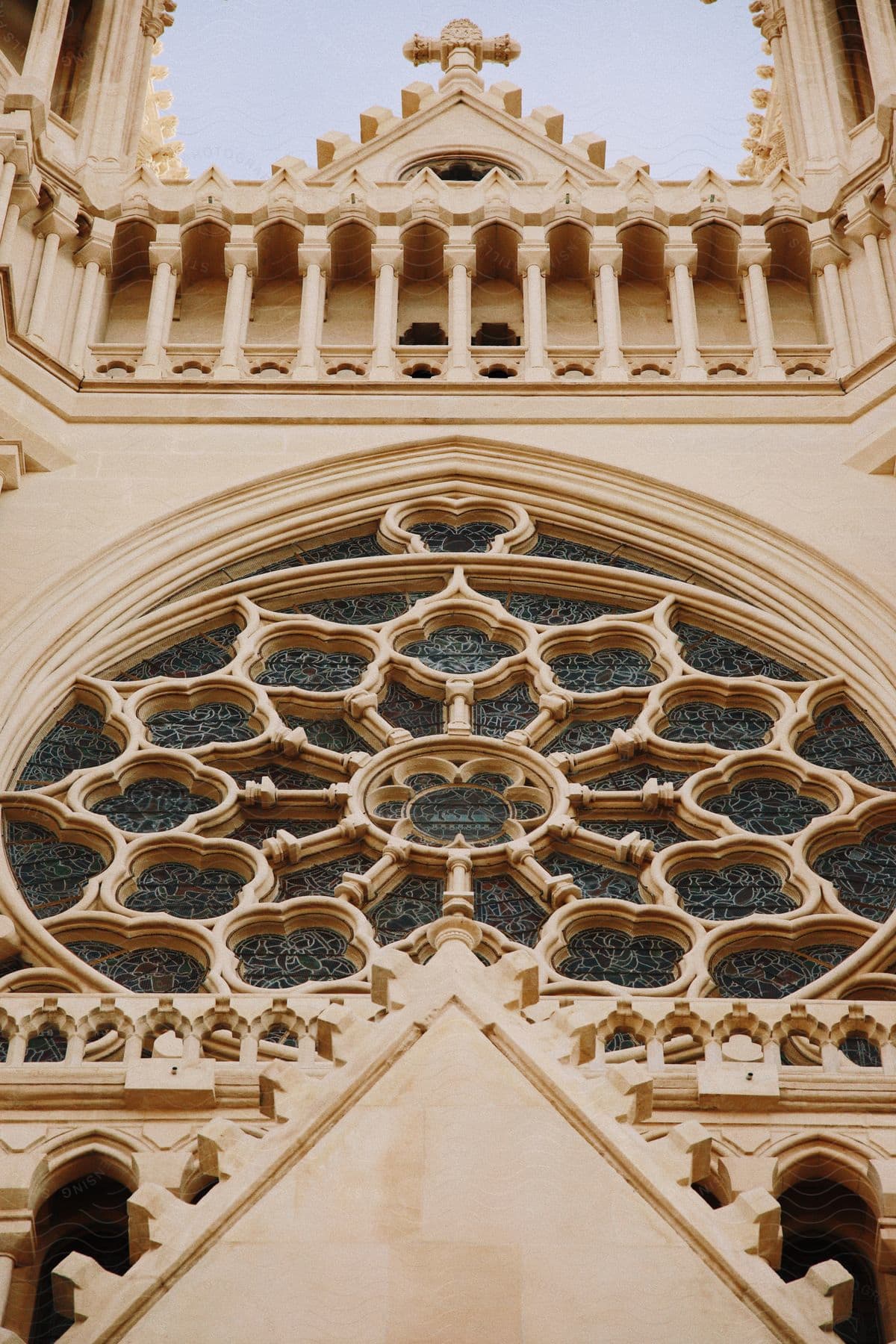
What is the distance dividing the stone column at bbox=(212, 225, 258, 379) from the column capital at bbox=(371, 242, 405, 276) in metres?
0.86

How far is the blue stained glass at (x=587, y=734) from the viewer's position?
15.0 metres

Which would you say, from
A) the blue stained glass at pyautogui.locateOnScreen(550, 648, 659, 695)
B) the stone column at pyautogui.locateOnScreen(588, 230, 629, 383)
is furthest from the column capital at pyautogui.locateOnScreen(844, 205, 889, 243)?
the blue stained glass at pyautogui.locateOnScreen(550, 648, 659, 695)

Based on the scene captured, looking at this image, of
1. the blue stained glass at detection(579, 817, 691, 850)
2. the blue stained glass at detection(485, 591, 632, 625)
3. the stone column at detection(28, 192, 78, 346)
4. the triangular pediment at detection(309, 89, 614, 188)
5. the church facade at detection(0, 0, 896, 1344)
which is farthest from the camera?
the triangular pediment at detection(309, 89, 614, 188)

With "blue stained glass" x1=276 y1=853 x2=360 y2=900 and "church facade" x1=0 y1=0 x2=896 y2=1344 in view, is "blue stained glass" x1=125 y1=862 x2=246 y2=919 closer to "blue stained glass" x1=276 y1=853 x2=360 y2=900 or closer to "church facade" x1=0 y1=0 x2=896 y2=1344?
"church facade" x1=0 y1=0 x2=896 y2=1344

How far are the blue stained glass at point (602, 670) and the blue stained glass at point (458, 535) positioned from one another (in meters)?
1.37

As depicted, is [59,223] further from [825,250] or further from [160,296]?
[825,250]

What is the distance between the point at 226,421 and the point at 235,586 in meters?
1.59

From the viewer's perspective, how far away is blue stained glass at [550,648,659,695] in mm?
15617

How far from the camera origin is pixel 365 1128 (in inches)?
382

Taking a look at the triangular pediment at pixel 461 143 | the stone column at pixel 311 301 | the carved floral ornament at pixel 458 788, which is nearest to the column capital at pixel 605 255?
the stone column at pixel 311 301

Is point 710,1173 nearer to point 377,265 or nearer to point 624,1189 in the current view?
point 624,1189

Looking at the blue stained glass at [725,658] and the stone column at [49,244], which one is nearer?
the blue stained glass at [725,658]

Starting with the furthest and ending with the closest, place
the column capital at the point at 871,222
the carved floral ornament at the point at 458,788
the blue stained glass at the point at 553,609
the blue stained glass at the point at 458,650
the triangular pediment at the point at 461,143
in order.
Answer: the triangular pediment at the point at 461,143 < the column capital at the point at 871,222 < the blue stained glass at the point at 553,609 < the blue stained glass at the point at 458,650 < the carved floral ornament at the point at 458,788

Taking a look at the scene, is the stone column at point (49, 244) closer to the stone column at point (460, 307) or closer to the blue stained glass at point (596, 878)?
the stone column at point (460, 307)
